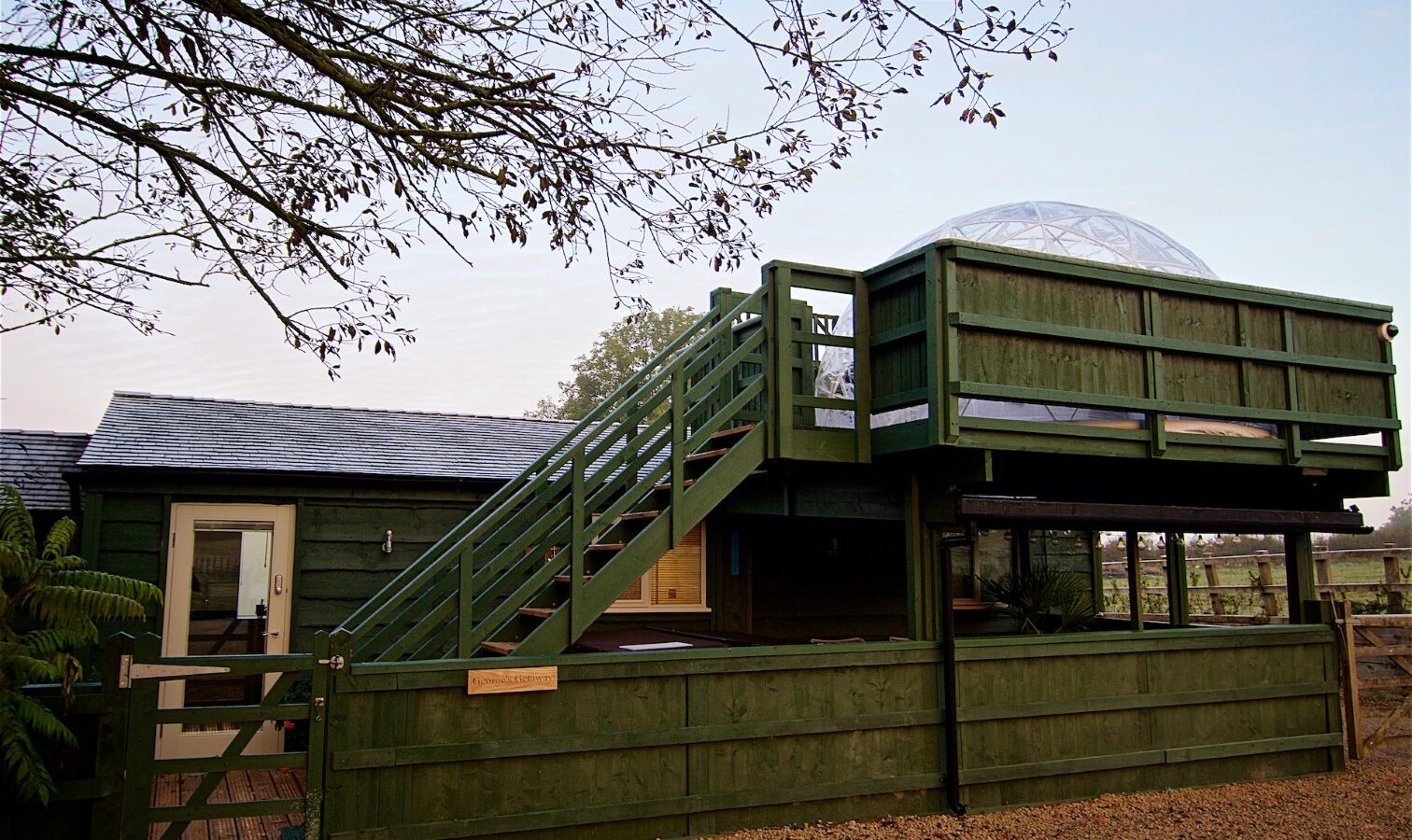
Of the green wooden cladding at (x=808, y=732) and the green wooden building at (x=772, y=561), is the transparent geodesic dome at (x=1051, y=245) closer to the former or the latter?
the green wooden building at (x=772, y=561)

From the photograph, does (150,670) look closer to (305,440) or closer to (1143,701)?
(305,440)

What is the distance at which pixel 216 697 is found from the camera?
843 cm

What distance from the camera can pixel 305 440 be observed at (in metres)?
9.34

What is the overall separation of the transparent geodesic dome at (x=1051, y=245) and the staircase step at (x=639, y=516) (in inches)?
56.3

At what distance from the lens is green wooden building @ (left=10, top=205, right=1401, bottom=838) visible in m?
5.54

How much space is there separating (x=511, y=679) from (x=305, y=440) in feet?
15.6

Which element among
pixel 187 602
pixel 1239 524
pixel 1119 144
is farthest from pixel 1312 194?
pixel 187 602

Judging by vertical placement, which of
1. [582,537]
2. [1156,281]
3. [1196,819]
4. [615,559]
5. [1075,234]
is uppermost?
[1075,234]

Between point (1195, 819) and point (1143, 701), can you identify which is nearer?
point (1195, 819)

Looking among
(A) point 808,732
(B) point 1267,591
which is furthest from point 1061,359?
(B) point 1267,591

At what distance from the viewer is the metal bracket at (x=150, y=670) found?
4961 millimetres

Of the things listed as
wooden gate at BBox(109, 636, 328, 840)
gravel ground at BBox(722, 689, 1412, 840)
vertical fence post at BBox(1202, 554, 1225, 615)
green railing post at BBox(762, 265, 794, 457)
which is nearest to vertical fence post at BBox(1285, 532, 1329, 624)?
gravel ground at BBox(722, 689, 1412, 840)

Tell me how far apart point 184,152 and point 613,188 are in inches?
92.2

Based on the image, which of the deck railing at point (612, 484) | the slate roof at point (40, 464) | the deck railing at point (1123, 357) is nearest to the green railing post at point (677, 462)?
the deck railing at point (612, 484)
